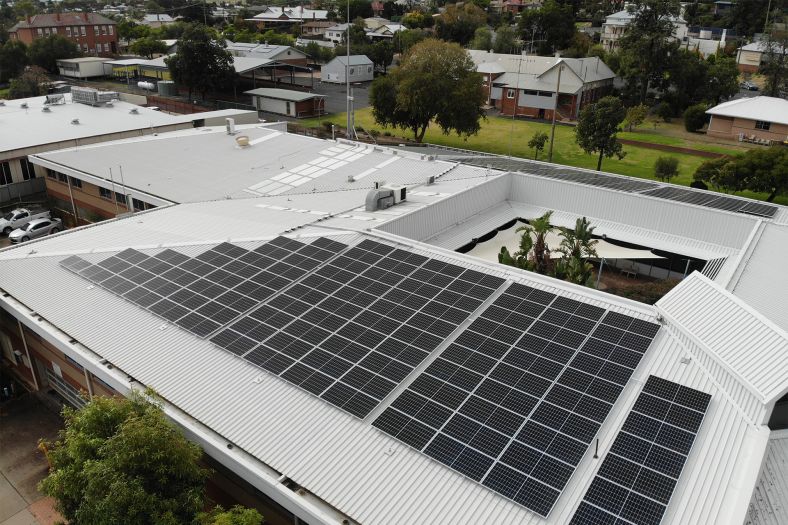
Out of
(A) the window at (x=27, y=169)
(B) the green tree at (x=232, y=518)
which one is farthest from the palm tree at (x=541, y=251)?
(A) the window at (x=27, y=169)

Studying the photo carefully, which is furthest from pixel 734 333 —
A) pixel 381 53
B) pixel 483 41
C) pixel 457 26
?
pixel 457 26

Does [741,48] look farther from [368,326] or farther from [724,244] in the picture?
[368,326]

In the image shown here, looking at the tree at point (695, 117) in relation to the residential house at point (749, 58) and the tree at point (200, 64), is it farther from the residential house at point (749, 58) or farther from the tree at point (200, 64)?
the tree at point (200, 64)

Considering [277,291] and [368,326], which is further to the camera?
[277,291]

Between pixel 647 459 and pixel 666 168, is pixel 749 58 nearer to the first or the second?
pixel 666 168

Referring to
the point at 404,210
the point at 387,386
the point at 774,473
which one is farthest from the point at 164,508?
the point at 404,210

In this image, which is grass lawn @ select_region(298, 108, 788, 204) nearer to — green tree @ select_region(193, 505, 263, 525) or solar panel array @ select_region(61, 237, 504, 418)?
solar panel array @ select_region(61, 237, 504, 418)
